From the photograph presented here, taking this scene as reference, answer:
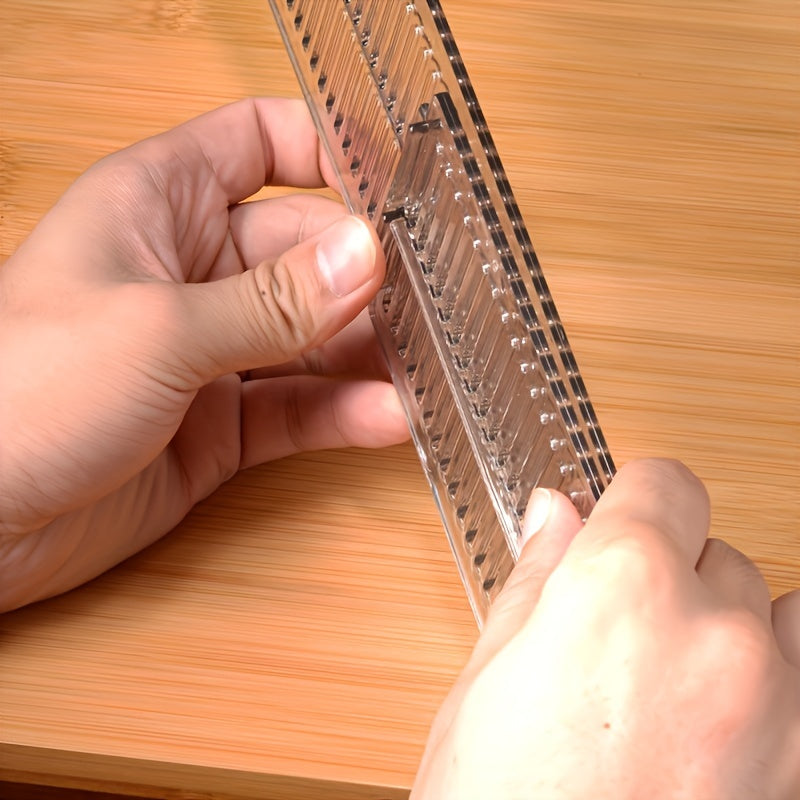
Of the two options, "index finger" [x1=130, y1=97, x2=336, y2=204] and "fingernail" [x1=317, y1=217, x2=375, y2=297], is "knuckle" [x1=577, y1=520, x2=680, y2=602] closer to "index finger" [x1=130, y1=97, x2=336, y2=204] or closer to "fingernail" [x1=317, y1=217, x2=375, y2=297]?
"fingernail" [x1=317, y1=217, x2=375, y2=297]

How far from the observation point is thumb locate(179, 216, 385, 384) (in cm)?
58

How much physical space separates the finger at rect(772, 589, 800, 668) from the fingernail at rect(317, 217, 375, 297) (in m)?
0.25

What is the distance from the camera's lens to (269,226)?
2.45ft

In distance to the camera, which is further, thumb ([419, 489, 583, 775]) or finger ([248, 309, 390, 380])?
finger ([248, 309, 390, 380])

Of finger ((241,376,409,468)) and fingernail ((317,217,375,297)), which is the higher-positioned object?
fingernail ((317,217,375,297))

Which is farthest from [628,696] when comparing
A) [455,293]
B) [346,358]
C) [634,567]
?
[346,358]

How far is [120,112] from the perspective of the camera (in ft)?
2.63

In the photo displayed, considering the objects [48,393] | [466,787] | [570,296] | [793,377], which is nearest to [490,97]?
[570,296]

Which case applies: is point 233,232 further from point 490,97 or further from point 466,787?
point 466,787

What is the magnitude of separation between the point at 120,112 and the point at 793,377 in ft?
1.61

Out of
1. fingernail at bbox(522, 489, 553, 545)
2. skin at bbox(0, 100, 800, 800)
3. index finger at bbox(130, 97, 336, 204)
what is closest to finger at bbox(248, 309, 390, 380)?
skin at bbox(0, 100, 800, 800)

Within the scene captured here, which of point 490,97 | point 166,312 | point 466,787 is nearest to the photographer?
point 466,787

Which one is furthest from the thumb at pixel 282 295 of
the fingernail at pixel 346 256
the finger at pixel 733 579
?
the finger at pixel 733 579

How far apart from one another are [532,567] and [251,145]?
37 centimetres
